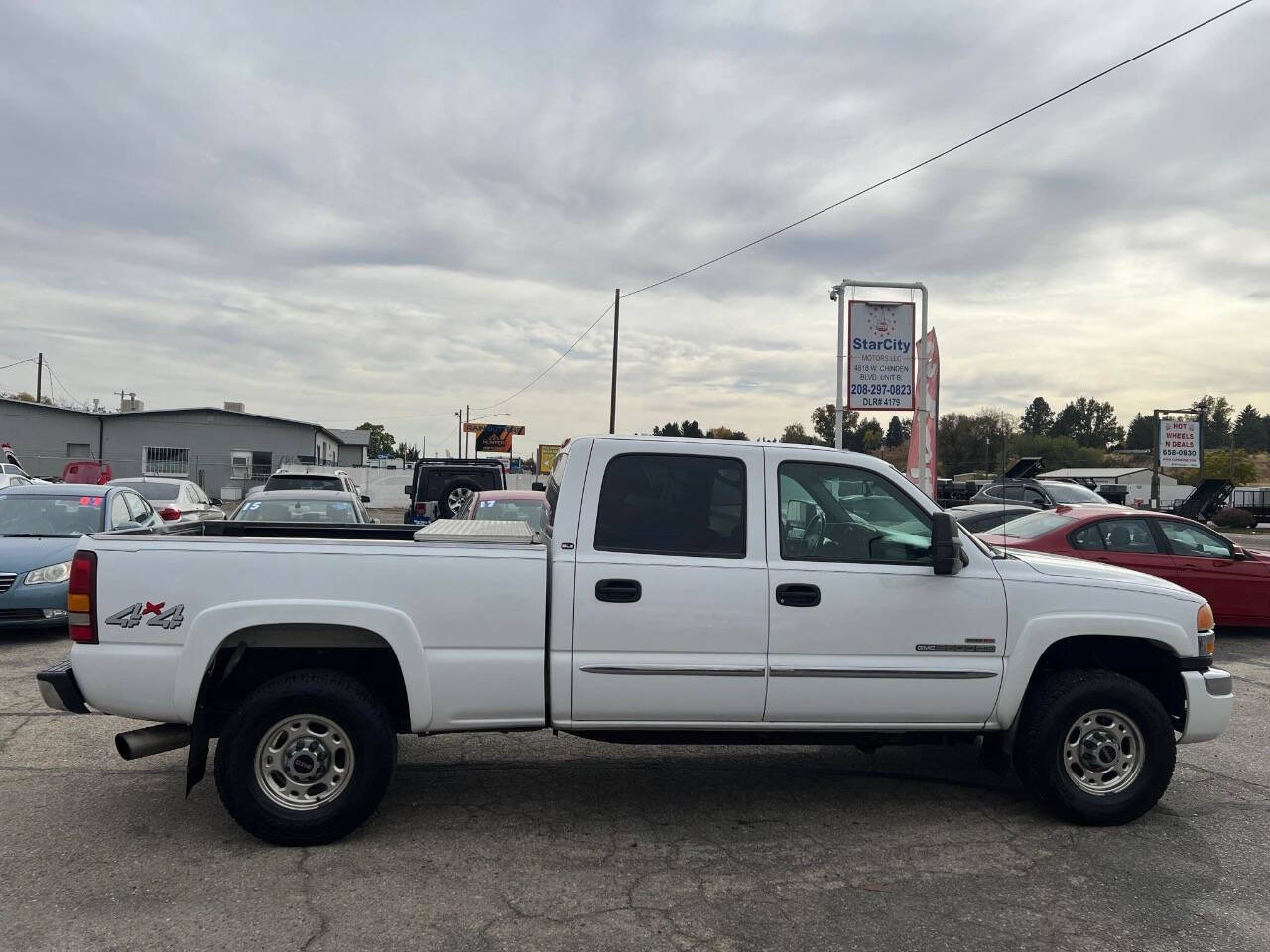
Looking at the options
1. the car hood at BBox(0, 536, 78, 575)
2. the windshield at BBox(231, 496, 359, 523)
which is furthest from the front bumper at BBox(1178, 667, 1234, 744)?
the car hood at BBox(0, 536, 78, 575)

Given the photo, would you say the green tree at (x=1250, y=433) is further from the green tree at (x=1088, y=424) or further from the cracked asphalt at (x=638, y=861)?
the cracked asphalt at (x=638, y=861)

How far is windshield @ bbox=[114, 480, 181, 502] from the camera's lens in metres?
17.0

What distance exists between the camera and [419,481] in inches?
690

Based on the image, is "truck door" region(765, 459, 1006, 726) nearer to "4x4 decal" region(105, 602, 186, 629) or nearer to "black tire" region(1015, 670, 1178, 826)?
"black tire" region(1015, 670, 1178, 826)

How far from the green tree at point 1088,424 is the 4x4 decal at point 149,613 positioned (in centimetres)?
12307

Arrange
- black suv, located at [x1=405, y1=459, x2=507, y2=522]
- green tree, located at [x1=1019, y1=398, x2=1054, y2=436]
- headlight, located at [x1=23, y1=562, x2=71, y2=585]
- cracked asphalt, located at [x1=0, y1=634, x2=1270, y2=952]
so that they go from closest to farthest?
cracked asphalt, located at [x1=0, y1=634, x2=1270, y2=952]
headlight, located at [x1=23, y1=562, x2=71, y2=585]
black suv, located at [x1=405, y1=459, x2=507, y2=522]
green tree, located at [x1=1019, y1=398, x2=1054, y2=436]

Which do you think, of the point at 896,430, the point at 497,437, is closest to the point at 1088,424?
the point at 896,430

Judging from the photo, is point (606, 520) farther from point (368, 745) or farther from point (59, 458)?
point (59, 458)

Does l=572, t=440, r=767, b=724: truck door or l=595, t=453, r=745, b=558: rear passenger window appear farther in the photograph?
l=595, t=453, r=745, b=558: rear passenger window

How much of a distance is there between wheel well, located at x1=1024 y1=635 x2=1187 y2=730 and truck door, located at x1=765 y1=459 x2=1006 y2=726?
540 millimetres

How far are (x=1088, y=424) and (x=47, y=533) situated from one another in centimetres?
13664

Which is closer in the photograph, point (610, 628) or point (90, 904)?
point (90, 904)

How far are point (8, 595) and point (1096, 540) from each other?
10721 millimetres

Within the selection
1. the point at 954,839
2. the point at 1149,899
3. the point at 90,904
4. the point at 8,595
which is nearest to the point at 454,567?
the point at 90,904
